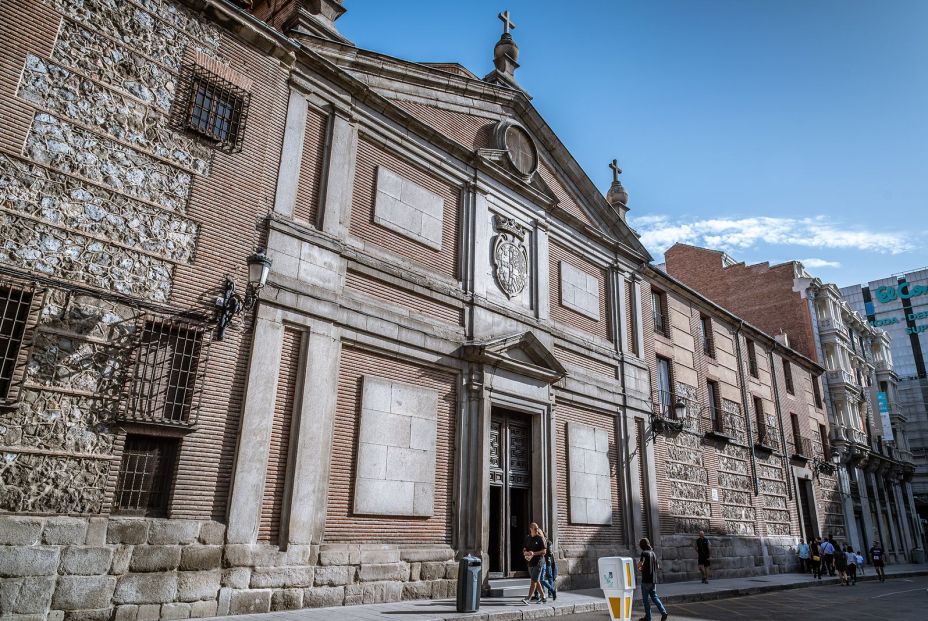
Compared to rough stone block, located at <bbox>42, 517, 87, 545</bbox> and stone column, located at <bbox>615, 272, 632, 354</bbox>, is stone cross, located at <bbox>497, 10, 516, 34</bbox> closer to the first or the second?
stone column, located at <bbox>615, 272, 632, 354</bbox>

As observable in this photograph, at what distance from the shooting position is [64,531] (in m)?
6.98

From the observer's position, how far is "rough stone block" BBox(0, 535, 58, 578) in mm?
6555

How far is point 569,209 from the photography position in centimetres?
1711

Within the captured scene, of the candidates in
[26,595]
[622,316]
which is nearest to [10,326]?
[26,595]

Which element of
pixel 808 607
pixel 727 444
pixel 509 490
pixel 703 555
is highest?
pixel 727 444

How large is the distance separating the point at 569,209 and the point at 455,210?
14.9 ft

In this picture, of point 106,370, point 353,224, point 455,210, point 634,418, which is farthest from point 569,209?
point 106,370

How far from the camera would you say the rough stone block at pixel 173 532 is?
765 cm

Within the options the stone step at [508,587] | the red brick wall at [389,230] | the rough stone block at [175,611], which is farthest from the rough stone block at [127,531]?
the stone step at [508,587]

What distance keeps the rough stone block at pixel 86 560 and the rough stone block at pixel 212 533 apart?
109 cm

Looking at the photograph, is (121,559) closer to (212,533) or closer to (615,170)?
(212,533)

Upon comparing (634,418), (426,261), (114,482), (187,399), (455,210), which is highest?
(455,210)

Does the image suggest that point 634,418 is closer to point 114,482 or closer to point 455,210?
point 455,210

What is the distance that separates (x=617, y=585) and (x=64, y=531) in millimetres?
Answer: 6289
